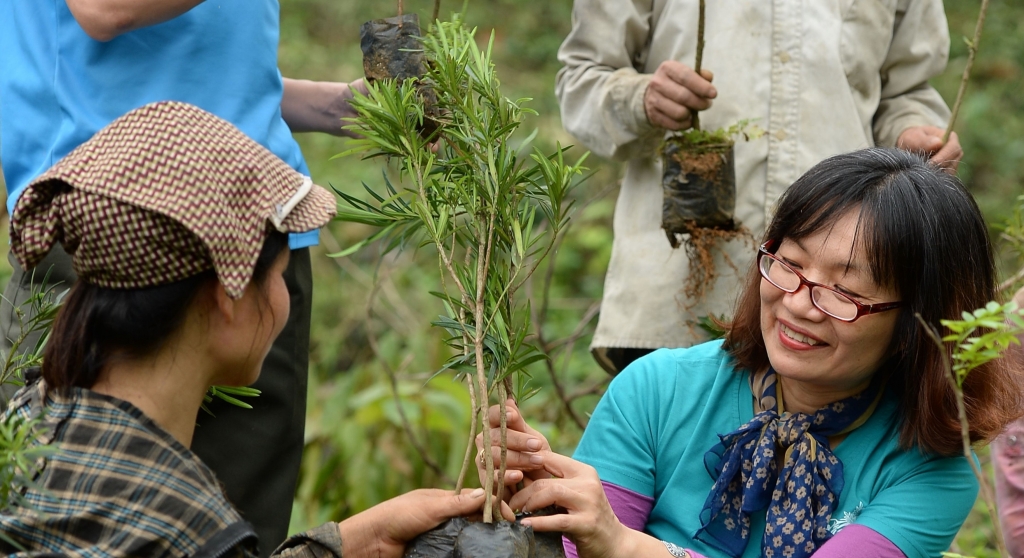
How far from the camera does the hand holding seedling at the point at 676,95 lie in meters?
2.58

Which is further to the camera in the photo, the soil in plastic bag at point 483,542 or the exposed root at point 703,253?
the exposed root at point 703,253

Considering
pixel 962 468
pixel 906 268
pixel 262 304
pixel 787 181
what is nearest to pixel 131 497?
pixel 262 304

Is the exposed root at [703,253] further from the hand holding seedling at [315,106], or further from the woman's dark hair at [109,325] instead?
the woman's dark hair at [109,325]

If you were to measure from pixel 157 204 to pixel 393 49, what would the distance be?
80 cm

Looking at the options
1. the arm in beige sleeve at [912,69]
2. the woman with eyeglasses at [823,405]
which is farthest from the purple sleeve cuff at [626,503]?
the arm in beige sleeve at [912,69]

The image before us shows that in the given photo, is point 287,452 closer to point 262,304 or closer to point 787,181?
point 262,304

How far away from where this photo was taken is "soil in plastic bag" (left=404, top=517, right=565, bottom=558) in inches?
63.6

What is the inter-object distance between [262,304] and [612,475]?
87 centimetres

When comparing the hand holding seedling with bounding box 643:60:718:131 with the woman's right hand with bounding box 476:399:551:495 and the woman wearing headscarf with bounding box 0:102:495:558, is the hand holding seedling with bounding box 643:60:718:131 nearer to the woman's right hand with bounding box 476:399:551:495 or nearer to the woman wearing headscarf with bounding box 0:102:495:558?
the woman's right hand with bounding box 476:399:551:495

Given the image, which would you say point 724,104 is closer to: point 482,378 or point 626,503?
point 626,503

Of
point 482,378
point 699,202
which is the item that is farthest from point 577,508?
point 699,202

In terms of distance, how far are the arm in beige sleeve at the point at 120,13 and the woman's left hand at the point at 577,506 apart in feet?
3.44

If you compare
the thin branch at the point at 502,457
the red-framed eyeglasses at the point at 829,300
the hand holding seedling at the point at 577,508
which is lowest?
the hand holding seedling at the point at 577,508

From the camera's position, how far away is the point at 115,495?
137 cm
